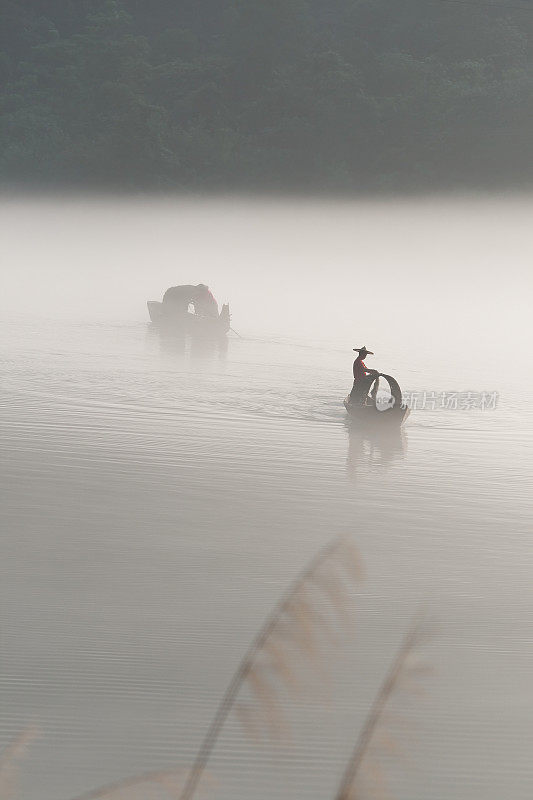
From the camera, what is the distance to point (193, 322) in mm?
21734

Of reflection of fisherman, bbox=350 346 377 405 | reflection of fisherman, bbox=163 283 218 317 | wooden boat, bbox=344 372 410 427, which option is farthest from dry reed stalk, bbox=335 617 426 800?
reflection of fisherman, bbox=163 283 218 317

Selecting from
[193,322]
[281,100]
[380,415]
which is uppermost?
[281,100]

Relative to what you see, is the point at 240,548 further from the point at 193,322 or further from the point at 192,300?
the point at 192,300

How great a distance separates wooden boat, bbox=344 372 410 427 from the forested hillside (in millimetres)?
40326

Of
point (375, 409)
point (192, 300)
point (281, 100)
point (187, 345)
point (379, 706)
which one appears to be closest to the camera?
point (379, 706)

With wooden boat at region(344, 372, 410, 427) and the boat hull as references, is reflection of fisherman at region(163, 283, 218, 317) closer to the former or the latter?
wooden boat at region(344, 372, 410, 427)

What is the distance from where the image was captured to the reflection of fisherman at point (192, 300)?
22.0 meters

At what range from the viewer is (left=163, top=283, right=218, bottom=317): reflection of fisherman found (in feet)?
72.0

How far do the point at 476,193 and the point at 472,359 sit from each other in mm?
34003

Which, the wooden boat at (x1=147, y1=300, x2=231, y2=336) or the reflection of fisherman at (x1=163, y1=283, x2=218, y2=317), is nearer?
the wooden boat at (x1=147, y1=300, x2=231, y2=336)

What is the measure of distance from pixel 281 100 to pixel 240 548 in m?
49.2

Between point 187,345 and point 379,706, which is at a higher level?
point 379,706

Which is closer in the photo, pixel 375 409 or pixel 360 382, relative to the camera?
A: pixel 375 409

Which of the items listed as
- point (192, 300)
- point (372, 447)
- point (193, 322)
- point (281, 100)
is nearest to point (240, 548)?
point (372, 447)
